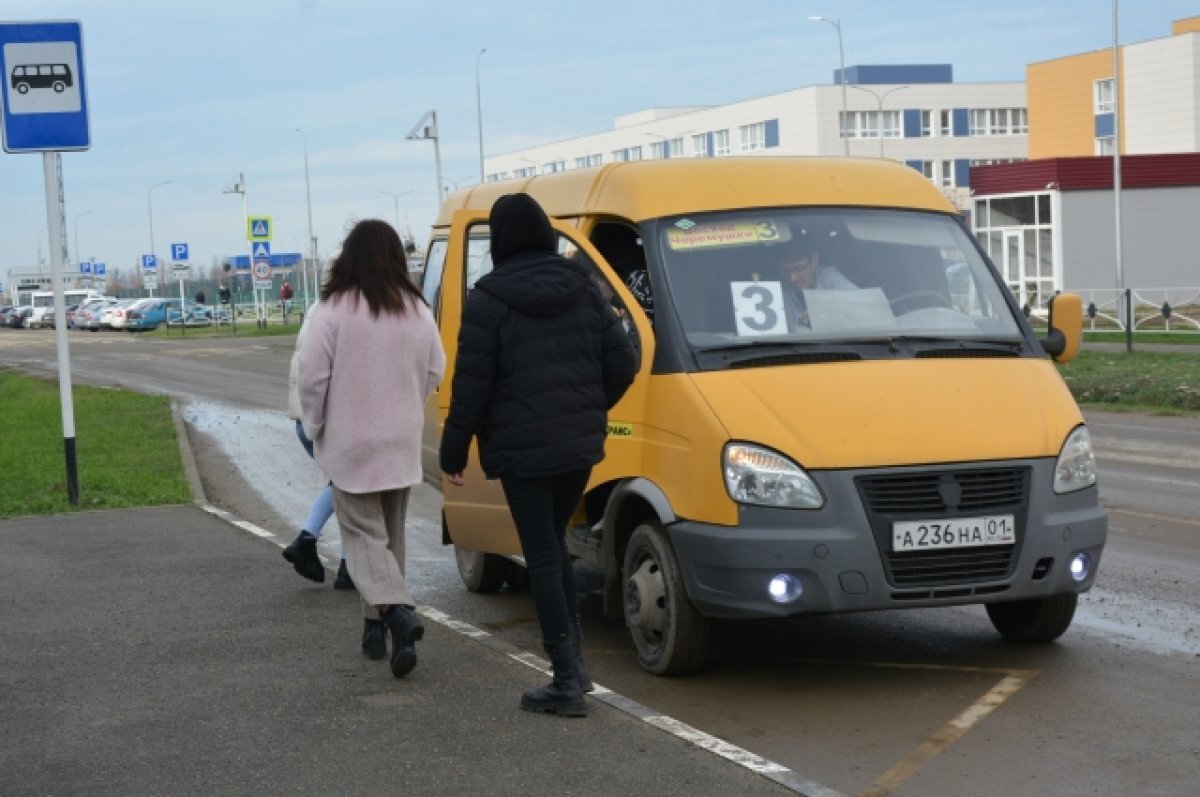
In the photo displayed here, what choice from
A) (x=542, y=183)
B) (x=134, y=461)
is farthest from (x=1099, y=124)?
(x=542, y=183)

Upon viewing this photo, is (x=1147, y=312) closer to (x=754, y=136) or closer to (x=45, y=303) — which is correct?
(x=754, y=136)

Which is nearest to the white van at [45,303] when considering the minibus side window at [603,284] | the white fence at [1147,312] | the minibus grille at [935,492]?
the white fence at [1147,312]

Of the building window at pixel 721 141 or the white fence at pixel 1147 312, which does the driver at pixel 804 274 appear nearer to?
the white fence at pixel 1147 312

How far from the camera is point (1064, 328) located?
822 centimetres

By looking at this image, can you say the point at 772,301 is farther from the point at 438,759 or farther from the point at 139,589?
the point at 139,589

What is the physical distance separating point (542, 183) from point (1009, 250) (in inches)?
1817

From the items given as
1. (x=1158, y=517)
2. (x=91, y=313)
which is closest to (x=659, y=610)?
(x=1158, y=517)

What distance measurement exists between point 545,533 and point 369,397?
1138 millimetres

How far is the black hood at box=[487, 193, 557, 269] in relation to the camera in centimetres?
663

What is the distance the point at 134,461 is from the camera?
1731 centimetres

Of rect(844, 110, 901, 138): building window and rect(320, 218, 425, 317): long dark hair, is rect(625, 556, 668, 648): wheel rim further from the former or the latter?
rect(844, 110, 901, 138): building window

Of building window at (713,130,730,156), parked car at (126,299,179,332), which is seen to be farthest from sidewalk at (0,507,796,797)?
building window at (713,130,730,156)

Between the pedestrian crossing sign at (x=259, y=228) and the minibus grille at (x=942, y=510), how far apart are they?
159 feet

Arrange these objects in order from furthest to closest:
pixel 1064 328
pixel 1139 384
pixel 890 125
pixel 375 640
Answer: pixel 890 125 → pixel 1139 384 → pixel 1064 328 → pixel 375 640
